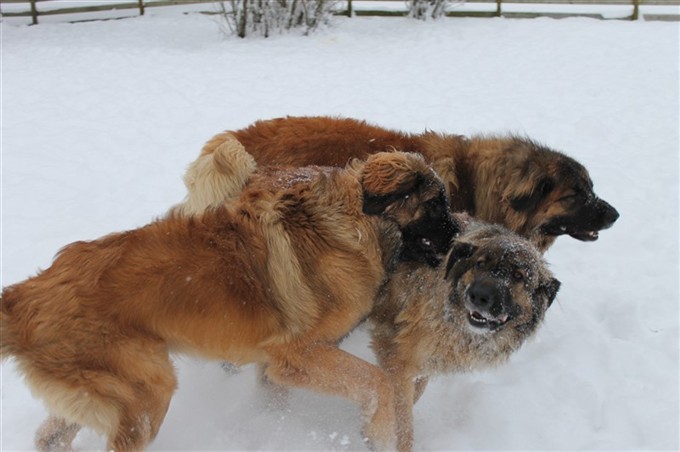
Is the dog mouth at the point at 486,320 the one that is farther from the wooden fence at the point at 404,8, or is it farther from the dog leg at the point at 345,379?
the wooden fence at the point at 404,8

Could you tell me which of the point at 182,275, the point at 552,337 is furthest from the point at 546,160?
the point at 182,275

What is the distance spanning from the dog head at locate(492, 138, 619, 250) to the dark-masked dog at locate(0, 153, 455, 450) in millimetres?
1125

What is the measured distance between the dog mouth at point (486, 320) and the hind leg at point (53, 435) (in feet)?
7.10

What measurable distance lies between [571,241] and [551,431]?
2.47 meters

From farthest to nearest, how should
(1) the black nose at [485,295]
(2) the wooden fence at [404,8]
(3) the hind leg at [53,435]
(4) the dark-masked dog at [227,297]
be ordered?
(2) the wooden fence at [404,8], (3) the hind leg at [53,435], (1) the black nose at [485,295], (4) the dark-masked dog at [227,297]

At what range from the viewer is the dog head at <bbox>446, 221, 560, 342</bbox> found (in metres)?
3.23

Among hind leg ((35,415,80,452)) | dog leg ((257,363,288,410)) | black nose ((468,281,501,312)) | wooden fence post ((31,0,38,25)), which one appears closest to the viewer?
black nose ((468,281,501,312))

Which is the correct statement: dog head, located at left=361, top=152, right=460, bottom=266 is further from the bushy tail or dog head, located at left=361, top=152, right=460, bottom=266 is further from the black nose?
the bushy tail

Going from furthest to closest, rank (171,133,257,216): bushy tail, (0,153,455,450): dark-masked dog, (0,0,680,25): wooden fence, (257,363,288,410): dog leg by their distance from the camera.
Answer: (0,0,680,25): wooden fence, (171,133,257,216): bushy tail, (257,363,288,410): dog leg, (0,153,455,450): dark-masked dog

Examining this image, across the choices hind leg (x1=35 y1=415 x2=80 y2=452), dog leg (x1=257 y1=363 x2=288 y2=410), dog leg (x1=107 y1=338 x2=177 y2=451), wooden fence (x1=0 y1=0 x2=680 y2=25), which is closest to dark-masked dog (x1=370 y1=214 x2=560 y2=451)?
dog leg (x1=257 y1=363 x2=288 y2=410)

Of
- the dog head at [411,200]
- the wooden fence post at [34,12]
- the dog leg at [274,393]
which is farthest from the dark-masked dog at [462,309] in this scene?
the wooden fence post at [34,12]

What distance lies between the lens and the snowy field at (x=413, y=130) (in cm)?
376

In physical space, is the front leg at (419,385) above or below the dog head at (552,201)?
below

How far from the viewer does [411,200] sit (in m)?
3.33
